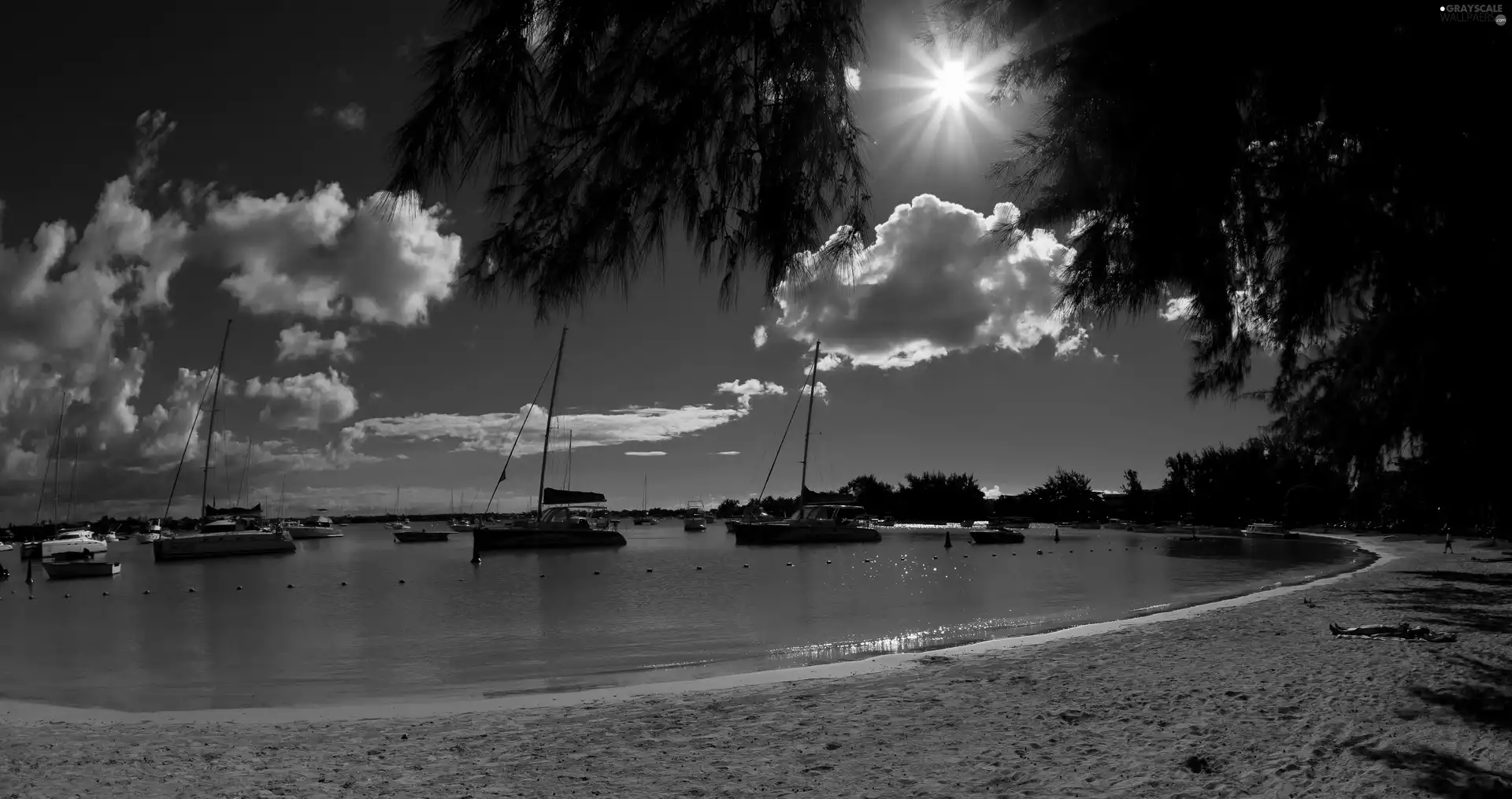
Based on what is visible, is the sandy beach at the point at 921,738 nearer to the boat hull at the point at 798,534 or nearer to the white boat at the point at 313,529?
the boat hull at the point at 798,534

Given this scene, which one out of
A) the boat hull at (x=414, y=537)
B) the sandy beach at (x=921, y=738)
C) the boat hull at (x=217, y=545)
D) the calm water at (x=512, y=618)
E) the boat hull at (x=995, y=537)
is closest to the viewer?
the sandy beach at (x=921, y=738)

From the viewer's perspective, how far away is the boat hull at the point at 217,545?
59562 mm

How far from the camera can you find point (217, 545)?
62219mm

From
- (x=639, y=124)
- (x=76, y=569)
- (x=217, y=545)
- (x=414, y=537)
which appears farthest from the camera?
(x=414, y=537)

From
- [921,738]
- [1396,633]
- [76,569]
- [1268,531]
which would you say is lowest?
[76,569]

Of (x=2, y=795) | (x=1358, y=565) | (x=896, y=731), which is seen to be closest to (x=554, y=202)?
(x=896, y=731)

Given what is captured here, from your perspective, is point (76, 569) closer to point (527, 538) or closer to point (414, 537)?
point (527, 538)

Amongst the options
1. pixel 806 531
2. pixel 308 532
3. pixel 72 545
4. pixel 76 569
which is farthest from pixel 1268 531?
pixel 308 532

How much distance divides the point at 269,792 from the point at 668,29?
708cm

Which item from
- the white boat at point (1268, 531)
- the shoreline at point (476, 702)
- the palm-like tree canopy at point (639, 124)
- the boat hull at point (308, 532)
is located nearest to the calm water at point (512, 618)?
the shoreline at point (476, 702)

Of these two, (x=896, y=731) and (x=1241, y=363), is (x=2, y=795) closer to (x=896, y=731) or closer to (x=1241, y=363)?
(x=896, y=731)

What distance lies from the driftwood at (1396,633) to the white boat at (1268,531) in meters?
77.9

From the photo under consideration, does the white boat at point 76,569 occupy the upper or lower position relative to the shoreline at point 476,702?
lower

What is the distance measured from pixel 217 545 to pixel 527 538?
22.6 meters
